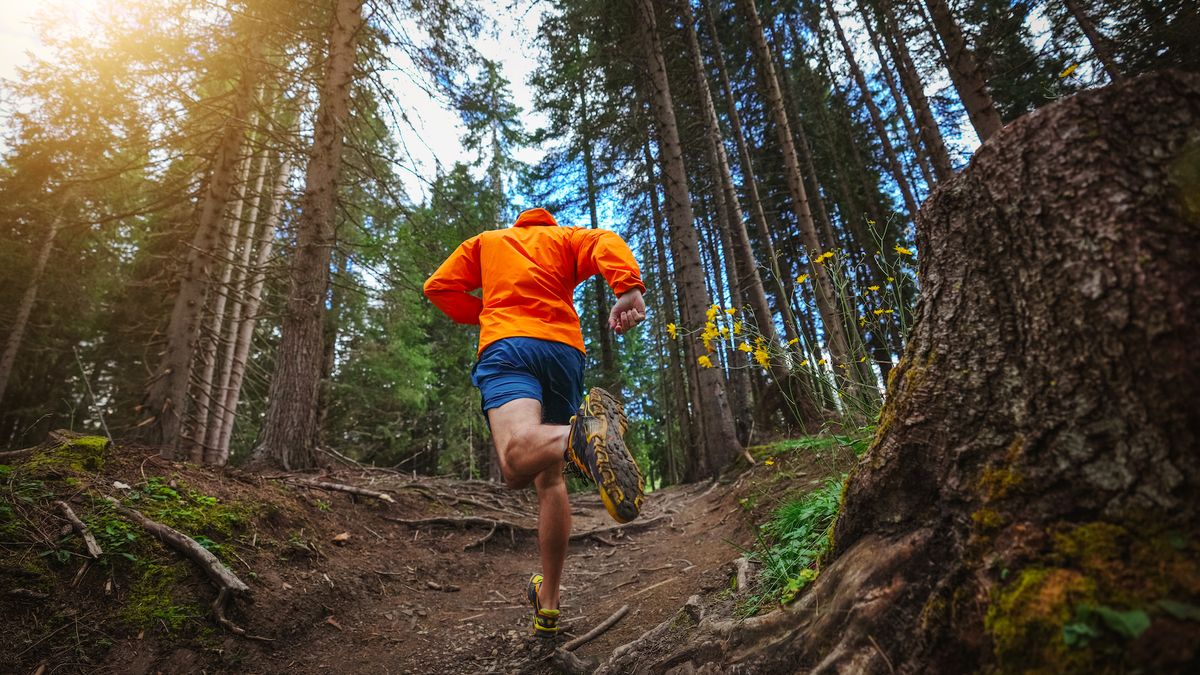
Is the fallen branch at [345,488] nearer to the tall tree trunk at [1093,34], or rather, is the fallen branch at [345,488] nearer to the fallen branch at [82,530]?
the fallen branch at [82,530]

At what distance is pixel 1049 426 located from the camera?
39.5 inches

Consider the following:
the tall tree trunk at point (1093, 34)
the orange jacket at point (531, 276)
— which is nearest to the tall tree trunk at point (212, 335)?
the orange jacket at point (531, 276)

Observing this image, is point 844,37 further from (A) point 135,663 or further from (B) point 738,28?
(A) point 135,663

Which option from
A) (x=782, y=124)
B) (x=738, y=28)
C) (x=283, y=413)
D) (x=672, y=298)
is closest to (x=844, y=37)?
(x=738, y=28)

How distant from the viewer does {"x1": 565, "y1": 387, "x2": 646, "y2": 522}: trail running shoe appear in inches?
78.4

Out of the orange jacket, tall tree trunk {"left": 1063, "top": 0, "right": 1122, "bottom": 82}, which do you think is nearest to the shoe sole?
the orange jacket

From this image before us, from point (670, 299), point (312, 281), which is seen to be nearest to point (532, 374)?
point (312, 281)

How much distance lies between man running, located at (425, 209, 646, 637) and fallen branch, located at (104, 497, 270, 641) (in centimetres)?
163

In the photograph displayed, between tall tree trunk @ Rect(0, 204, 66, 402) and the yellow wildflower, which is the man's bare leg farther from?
tall tree trunk @ Rect(0, 204, 66, 402)

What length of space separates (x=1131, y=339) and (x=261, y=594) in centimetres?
394

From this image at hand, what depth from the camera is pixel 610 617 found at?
2824 mm

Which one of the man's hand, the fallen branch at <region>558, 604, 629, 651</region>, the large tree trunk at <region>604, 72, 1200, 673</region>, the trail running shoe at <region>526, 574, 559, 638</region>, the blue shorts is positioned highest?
the man's hand

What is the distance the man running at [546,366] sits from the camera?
2184 millimetres

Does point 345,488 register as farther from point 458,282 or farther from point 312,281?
point 458,282
